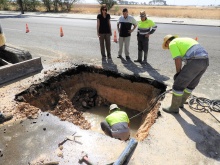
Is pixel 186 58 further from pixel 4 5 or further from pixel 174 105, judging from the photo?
pixel 4 5

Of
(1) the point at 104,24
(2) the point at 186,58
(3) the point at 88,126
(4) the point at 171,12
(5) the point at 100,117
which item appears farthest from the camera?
(4) the point at 171,12

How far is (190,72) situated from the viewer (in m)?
3.99

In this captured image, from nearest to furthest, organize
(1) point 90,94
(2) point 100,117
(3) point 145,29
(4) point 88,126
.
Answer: (4) point 88,126 < (2) point 100,117 < (1) point 90,94 < (3) point 145,29

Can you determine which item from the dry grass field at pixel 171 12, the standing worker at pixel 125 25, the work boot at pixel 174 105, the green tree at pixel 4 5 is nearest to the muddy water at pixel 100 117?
the work boot at pixel 174 105

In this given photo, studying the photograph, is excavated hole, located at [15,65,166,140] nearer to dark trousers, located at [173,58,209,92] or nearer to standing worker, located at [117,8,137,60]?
dark trousers, located at [173,58,209,92]

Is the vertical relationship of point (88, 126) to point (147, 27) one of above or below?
below

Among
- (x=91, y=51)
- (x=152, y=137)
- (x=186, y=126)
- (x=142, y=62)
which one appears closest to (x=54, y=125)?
(x=152, y=137)

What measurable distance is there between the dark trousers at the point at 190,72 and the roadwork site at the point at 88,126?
72cm

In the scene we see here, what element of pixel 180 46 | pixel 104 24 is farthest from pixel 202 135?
pixel 104 24

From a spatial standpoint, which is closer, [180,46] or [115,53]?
[180,46]

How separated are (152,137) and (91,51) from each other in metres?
6.14

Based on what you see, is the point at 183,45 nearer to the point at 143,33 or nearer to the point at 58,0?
the point at 143,33

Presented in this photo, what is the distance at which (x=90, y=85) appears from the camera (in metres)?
7.01

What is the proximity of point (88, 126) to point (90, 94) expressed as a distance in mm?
1633
